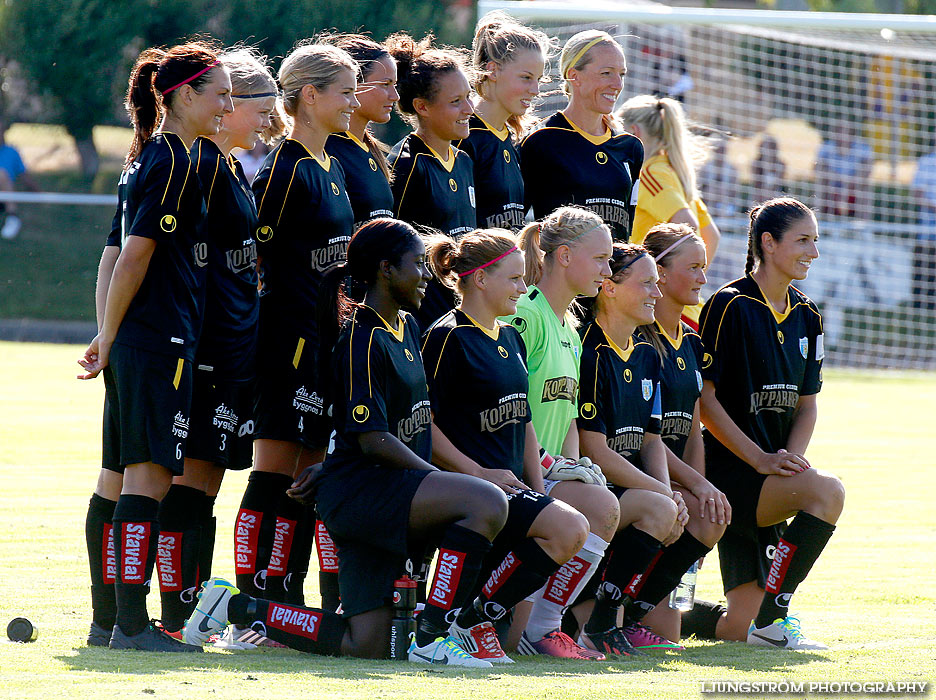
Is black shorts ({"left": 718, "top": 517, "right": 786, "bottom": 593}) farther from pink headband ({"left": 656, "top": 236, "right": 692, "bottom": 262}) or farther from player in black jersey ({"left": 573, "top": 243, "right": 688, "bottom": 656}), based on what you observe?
pink headband ({"left": 656, "top": 236, "right": 692, "bottom": 262})

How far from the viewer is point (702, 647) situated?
540 centimetres

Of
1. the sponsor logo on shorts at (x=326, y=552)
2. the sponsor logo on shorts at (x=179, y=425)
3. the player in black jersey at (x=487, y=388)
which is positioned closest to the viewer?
the sponsor logo on shorts at (x=179, y=425)

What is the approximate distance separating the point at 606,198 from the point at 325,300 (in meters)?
1.71

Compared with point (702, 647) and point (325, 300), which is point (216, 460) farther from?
point (702, 647)

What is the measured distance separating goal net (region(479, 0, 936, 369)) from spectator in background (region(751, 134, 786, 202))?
0.06 ft

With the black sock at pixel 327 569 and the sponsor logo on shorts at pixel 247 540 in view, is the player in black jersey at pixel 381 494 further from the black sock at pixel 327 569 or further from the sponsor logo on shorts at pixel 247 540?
the black sock at pixel 327 569

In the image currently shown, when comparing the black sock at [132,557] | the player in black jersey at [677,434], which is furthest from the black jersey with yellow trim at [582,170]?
the black sock at [132,557]

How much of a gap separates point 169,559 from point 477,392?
128 cm

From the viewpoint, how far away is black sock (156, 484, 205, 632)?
4922mm

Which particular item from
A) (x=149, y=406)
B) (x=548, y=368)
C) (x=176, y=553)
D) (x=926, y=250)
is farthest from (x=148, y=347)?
(x=926, y=250)

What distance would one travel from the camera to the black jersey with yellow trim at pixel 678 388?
18.3 feet

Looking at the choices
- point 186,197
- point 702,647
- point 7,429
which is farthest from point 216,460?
point 7,429

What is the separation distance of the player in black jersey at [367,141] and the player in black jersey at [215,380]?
0.51 meters

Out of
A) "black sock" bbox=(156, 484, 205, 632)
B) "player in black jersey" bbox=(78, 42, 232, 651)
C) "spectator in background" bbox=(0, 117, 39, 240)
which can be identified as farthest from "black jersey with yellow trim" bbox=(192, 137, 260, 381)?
"spectator in background" bbox=(0, 117, 39, 240)
